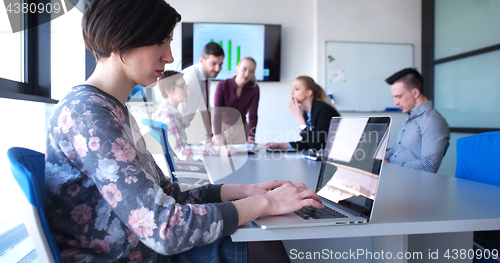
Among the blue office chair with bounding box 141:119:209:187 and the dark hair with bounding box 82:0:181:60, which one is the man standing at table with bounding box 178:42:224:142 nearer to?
the blue office chair with bounding box 141:119:209:187

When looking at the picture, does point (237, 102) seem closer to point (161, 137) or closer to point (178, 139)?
point (178, 139)

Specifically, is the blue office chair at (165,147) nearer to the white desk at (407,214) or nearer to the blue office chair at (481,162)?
the white desk at (407,214)

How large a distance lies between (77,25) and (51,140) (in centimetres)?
249

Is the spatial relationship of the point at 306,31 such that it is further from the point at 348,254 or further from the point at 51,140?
the point at 51,140

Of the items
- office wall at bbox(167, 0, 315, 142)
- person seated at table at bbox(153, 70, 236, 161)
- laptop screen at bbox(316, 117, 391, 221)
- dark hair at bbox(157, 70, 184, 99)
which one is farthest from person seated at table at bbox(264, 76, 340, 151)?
laptop screen at bbox(316, 117, 391, 221)

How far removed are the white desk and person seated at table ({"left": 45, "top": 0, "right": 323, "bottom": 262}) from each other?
8 centimetres

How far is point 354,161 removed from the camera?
84 cm

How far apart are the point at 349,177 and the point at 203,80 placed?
2322mm

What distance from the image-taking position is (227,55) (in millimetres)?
4309

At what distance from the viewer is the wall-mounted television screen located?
4.22m

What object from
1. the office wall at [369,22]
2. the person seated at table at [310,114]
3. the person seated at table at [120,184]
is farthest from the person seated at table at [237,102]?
the person seated at table at [120,184]

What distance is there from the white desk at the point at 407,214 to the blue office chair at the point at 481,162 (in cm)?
21

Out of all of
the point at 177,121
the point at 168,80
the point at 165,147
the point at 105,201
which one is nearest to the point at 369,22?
the point at 168,80

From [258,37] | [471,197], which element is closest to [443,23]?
[258,37]
